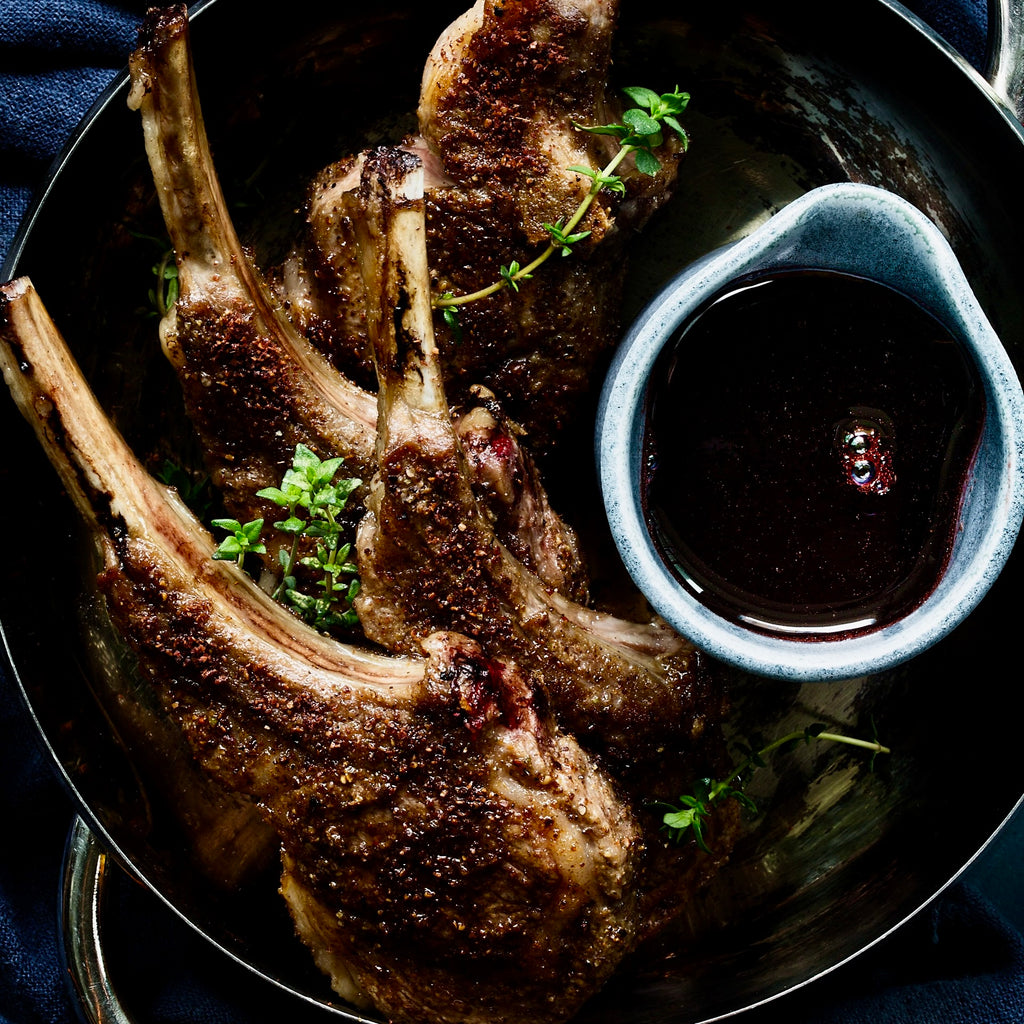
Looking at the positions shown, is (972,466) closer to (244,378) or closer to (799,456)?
(799,456)

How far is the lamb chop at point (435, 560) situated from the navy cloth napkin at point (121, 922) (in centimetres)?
64

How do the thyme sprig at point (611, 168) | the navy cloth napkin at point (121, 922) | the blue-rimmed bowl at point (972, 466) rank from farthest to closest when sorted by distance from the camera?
Answer: the navy cloth napkin at point (121, 922) → the thyme sprig at point (611, 168) → the blue-rimmed bowl at point (972, 466)

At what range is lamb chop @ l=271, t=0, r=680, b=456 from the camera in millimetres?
1218

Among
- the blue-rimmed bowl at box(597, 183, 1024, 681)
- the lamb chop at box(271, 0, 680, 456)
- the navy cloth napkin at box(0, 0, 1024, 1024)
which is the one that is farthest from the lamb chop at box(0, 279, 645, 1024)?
the navy cloth napkin at box(0, 0, 1024, 1024)

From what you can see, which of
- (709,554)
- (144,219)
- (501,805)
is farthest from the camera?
(144,219)

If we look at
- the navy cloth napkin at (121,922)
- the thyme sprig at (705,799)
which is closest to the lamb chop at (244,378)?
the thyme sprig at (705,799)

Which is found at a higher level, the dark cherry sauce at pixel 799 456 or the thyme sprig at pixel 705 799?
the dark cherry sauce at pixel 799 456

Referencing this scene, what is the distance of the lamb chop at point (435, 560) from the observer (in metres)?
1.14

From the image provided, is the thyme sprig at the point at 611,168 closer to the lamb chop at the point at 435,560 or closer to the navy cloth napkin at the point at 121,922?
the lamb chop at the point at 435,560

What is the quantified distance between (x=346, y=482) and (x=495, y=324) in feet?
0.87

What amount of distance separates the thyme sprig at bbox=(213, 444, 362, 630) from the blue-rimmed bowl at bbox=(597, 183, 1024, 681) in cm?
31

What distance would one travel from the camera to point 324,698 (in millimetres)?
1147

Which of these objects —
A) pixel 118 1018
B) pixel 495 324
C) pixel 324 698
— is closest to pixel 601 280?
pixel 495 324

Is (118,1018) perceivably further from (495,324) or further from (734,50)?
(734,50)
